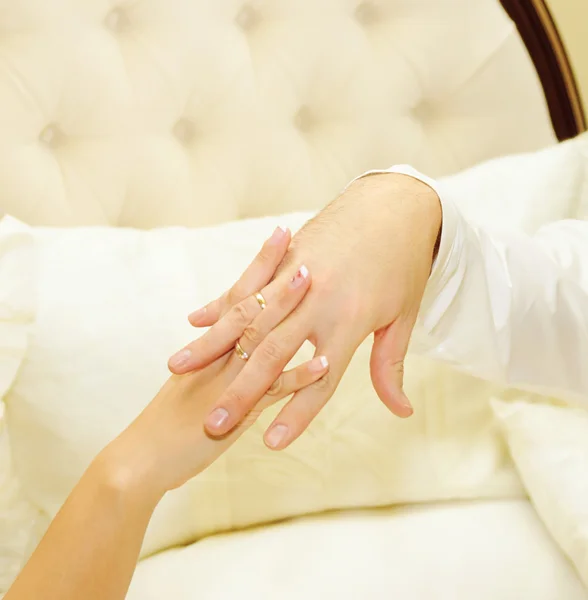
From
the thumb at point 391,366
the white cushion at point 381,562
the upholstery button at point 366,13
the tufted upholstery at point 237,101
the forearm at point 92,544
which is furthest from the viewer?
the upholstery button at point 366,13

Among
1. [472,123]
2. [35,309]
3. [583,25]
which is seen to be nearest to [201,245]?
[35,309]

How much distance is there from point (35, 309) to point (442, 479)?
670 millimetres

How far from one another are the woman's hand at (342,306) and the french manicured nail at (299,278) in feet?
0.05

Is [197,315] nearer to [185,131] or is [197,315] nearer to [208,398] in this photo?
[208,398]

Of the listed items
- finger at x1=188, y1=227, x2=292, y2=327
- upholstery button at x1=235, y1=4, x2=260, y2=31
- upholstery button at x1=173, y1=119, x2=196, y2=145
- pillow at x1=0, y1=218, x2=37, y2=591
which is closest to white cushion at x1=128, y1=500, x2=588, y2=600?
pillow at x1=0, y1=218, x2=37, y2=591

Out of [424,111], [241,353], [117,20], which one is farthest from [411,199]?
[117,20]

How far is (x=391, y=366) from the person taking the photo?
76cm

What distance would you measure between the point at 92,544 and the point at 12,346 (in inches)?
13.4

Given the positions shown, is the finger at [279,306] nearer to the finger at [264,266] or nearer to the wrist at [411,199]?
the finger at [264,266]

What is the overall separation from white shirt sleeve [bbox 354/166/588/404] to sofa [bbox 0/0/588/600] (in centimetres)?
11

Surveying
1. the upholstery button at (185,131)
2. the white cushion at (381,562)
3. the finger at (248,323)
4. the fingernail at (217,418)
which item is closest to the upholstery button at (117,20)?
the upholstery button at (185,131)

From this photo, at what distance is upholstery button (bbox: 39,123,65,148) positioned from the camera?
3.73 ft

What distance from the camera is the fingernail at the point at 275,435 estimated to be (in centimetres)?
68

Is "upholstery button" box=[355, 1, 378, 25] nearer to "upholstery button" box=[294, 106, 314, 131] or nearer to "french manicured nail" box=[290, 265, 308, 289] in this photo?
"upholstery button" box=[294, 106, 314, 131]
